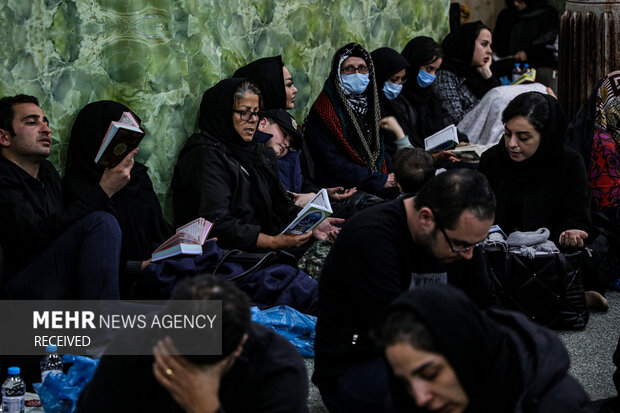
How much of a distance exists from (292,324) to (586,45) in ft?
10.7

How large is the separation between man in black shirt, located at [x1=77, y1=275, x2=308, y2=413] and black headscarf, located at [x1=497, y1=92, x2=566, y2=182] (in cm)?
259

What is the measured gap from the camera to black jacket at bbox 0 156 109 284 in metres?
3.58

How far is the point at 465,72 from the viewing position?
7.05 m

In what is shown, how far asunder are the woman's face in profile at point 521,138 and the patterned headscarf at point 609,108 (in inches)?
30.8

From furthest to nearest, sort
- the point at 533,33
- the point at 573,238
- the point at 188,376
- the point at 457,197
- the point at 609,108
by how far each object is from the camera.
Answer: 1. the point at 533,33
2. the point at 609,108
3. the point at 573,238
4. the point at 457,197
5. the point at 188,376

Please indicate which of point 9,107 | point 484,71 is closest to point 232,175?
point 9,107

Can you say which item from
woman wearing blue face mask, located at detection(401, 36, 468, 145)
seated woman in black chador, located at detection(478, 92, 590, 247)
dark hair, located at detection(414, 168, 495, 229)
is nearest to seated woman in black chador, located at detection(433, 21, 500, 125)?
woman wearing blue face mask, located at detection(401, 36, 468, 145)

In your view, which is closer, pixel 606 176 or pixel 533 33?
pixel 606 176

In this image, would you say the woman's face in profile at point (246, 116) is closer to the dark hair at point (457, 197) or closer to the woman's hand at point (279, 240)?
the woman's hand at point (279, 240)

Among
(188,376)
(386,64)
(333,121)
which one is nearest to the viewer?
(188,376)

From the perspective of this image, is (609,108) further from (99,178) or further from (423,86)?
(99,178)

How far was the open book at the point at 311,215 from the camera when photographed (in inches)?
163

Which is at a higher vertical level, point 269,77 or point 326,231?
point 269,77

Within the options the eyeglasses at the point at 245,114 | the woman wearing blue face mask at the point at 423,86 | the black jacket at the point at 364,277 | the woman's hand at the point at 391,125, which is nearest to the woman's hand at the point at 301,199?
the eyeglasses at the point at 245,114
